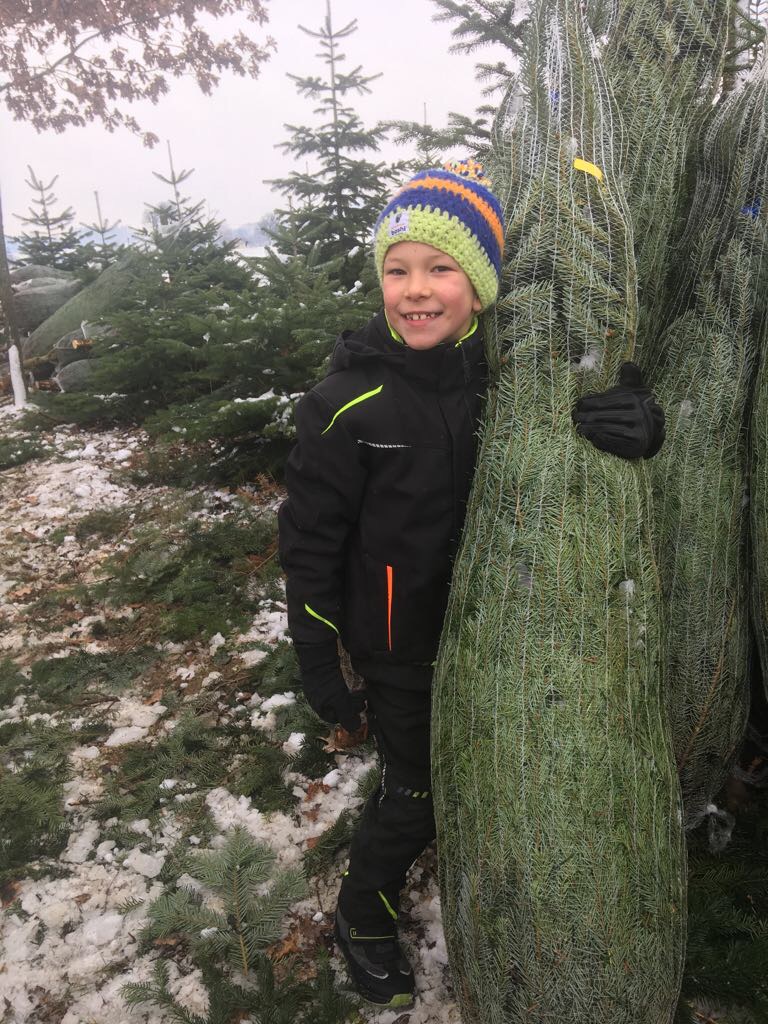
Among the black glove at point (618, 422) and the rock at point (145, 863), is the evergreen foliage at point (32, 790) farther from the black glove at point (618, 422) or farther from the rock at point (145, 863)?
the black glove at point (618, 422)

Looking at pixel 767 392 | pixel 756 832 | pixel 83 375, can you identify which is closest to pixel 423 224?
pixel 767 392

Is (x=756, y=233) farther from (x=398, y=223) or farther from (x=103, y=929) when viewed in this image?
(x=103, y=929)

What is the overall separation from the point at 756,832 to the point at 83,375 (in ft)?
30.3

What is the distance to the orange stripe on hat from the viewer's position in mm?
1536

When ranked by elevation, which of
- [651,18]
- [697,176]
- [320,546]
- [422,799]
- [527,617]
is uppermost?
[651,18]

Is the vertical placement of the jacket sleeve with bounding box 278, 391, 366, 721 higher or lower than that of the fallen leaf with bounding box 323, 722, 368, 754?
higher

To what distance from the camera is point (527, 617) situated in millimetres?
1502

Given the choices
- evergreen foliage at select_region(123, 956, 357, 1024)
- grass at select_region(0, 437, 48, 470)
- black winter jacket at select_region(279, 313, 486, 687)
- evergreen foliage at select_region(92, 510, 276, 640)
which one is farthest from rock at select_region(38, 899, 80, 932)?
grass at select_region(0, 437, 48, 470)

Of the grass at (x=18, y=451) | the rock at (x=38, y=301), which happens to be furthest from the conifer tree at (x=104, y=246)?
the grass at (x=18, y=451)

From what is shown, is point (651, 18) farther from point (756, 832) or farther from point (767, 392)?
point (756, 832)

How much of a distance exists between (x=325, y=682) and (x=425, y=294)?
115cm

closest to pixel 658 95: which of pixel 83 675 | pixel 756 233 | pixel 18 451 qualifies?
pixel 756 233

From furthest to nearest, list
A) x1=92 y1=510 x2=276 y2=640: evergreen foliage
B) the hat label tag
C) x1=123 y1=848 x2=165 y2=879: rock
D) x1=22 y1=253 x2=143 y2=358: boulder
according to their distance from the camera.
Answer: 1. x1=22 y1=253 x2=143 y2=358: boulder
2. x1=92 y1=510 x2=276 y2=640: evergreen foliage
3. x1=123 y1=848 x2=165 y2=879: rock
4. the hat label tag

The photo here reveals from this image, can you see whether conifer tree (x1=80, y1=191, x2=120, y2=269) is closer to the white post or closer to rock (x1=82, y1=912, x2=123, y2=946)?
the white post
